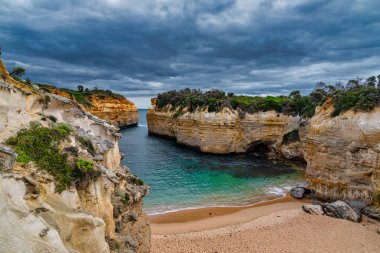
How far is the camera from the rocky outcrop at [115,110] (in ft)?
268

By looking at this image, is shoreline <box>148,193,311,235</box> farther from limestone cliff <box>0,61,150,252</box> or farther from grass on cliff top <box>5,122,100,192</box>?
grass on cliff top <box>5,122,100,192</box>

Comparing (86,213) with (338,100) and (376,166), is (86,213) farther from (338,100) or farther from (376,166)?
(338,100)

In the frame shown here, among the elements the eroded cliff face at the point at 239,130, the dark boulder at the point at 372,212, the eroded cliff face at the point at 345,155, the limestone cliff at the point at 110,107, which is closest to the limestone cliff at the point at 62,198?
the dark boulder at the point at 372,212

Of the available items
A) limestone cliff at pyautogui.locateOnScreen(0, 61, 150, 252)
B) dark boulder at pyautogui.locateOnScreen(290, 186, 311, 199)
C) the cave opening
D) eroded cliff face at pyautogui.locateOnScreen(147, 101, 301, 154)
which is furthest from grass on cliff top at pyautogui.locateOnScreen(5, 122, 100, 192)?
the cave opening

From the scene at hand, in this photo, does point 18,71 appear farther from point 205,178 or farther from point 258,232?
point 205,178

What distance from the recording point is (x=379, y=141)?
19.0m

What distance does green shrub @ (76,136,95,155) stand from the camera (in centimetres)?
920

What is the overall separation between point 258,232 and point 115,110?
78759 millimetres

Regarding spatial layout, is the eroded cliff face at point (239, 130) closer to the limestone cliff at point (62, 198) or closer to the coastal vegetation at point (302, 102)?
the coastal vegetation at point (302, 102)

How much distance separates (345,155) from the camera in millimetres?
20578

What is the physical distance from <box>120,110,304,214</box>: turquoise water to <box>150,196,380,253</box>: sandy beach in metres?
2.26

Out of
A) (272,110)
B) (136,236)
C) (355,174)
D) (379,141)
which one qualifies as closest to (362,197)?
(355,174)

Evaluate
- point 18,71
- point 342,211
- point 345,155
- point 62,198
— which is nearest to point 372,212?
point 342,211

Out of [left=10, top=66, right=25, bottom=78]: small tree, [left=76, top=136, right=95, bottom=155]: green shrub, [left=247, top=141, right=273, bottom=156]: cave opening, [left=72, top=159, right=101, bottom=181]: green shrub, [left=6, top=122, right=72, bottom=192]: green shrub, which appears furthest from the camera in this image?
[left=247, top=141, right=273, bottom=156]: cave opening
